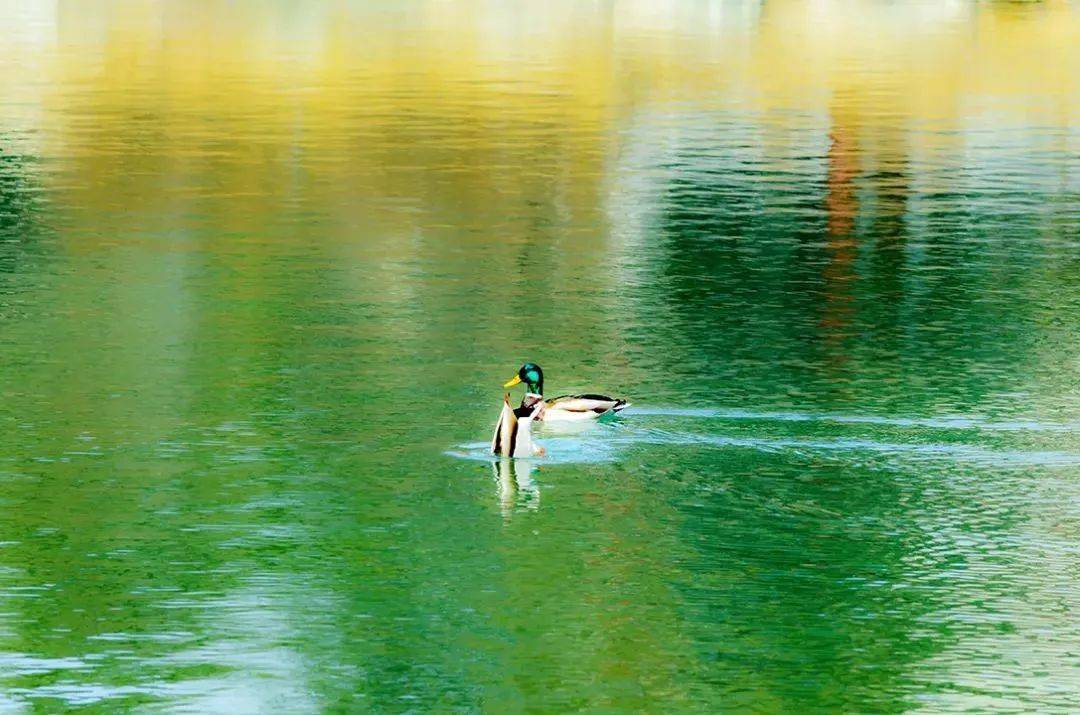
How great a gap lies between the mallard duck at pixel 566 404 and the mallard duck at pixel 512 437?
0.87 meters

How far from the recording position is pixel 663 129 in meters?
43.6

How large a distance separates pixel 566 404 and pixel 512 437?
1.42 metres

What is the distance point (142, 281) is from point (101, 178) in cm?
968

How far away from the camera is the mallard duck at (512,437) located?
17.5 metres

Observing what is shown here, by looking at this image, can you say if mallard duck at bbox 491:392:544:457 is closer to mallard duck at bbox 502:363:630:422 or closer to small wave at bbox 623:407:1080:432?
mallard duck at bbox 502:363:630:422

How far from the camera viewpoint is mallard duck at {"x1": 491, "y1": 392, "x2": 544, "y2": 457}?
17.5 m

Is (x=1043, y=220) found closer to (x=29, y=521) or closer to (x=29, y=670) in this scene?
(x=29, y=521)

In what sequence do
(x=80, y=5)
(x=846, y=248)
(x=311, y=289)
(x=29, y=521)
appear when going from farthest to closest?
(x=80, y=5) < (x=846, y=248) < (x=311, y=289) < (x=29, y=521)

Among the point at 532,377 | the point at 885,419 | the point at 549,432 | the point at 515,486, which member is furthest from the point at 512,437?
the point at 885,419

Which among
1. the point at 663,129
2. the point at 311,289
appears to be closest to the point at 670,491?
the point at 311,289

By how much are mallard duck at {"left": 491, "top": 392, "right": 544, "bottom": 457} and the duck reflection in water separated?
0.25 feet

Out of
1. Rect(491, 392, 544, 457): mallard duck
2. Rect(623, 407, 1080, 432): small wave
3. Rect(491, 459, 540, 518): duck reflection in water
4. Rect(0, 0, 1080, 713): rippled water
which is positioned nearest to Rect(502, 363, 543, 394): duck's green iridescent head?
Rect(0, 0, 1080, 713): rippled water

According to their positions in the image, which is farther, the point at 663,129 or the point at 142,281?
the point at 663,129

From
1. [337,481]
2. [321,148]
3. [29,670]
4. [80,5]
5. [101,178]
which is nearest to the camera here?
[29,670]
